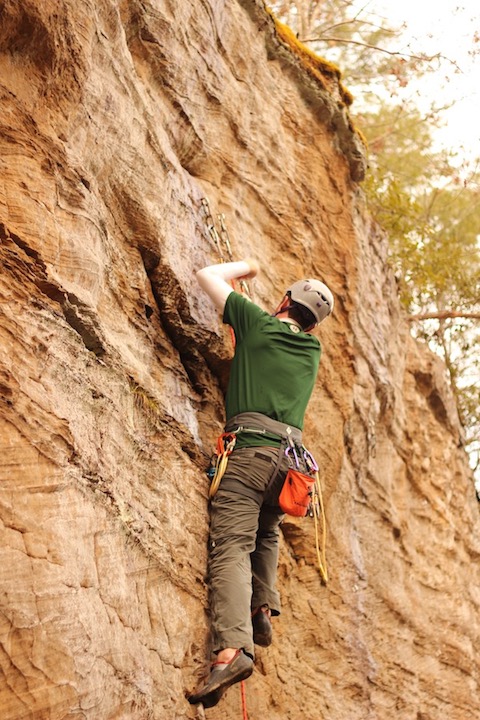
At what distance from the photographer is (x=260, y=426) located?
20.3 feet

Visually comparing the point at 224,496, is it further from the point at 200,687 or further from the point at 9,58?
the point at 9,58

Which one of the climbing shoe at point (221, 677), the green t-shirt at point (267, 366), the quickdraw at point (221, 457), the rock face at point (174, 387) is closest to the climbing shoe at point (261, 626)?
the rock face at point (174, 387)

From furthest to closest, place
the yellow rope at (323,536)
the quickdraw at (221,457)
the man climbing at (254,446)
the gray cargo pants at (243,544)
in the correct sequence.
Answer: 1. the yellow rope at (323,536)
2. the quickdraw at (221,457)
3. the man climbing at (254,446)
4. the gray cargo pants at (243,544)

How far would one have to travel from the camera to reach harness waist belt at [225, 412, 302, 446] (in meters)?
6.18

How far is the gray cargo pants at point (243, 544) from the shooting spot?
217 inches

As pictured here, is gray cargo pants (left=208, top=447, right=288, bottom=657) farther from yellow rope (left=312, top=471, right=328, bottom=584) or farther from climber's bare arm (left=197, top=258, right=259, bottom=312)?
climber's bare arm (left=197, top=258, right=259, bottom=312)

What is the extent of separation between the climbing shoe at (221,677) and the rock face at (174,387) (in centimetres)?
13

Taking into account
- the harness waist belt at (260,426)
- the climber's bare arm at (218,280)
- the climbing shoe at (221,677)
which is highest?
the climber's bare arm at (218,280)

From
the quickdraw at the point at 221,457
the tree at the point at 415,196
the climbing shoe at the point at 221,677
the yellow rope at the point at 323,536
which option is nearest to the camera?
the climbing shoe at the point at 221,677

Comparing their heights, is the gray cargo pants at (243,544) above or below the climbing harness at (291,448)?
below

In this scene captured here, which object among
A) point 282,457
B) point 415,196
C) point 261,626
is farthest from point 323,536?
point 415,196

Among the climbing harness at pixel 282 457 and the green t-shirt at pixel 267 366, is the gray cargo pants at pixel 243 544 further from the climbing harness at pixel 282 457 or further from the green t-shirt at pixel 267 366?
the green t-shirt at pixel 267 366

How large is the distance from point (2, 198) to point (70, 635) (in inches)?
102

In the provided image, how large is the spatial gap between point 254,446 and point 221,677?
1.57m
